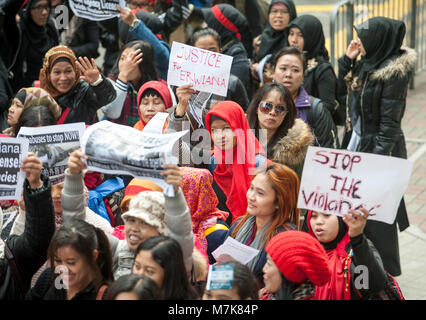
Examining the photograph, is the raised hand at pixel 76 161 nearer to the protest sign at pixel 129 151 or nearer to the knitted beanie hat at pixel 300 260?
the protest sign at pixel 129 151

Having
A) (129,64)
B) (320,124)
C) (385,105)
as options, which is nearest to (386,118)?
(385,105)

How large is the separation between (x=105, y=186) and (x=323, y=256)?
6.67 feet

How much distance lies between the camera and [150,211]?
3975 millimetres

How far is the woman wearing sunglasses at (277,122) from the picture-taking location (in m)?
5.29

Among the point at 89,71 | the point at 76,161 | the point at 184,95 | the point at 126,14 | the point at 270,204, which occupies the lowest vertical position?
the point at 270,204

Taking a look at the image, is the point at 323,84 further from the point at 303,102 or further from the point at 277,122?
the point at 277,122

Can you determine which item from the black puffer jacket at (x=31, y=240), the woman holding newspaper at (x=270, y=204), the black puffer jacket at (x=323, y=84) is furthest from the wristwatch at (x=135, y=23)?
the black puffer jacket at (x=31, y=240)

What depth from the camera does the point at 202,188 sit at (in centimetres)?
461

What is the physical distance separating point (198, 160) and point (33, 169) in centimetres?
186

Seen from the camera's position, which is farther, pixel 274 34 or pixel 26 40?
pixel 274 34

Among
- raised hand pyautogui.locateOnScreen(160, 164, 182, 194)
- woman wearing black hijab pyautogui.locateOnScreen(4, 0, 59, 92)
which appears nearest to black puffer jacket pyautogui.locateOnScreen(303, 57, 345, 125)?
woman wearing black hijab pyautogui.locateOnScreen(4, 0, 59, 92)

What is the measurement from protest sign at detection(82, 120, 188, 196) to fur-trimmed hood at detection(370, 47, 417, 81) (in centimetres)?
301

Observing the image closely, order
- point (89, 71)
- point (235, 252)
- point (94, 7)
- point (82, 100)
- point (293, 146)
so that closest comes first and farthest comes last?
point (235, 252) → point (293, 146) → point (89, 71) → point (82, 100) → point (94, 7)
